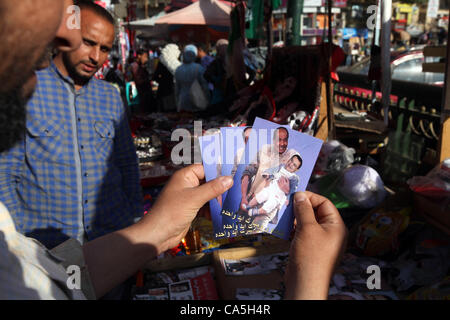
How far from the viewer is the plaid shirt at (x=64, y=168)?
1.66 metres

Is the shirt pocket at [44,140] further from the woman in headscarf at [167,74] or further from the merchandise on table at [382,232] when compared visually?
the woman in headscarf at [167,74]

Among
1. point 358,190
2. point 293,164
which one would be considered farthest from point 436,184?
point 293,164

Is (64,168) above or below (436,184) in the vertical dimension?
above

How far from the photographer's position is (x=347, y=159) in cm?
330

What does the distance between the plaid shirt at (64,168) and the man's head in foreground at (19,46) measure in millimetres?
1002

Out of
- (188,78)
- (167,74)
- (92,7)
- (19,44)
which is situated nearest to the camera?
(19,44)

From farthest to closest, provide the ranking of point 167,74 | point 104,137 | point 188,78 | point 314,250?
point 167,74 < point 188,78 < point 104,137 < point 314,250

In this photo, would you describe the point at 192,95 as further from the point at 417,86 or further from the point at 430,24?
the point at 430,24

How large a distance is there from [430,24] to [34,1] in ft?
129

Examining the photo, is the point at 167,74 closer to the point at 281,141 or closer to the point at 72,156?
the point at 72,156

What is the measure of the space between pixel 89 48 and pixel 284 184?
146 centimetres

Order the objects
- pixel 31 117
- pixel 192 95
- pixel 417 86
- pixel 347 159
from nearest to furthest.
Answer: pixel 31 117 → pixel 347 159 → pixel 417 86 → pixel 192 95

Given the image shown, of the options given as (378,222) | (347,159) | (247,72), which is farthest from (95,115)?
(247,72)

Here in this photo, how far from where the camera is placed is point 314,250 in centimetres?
96
